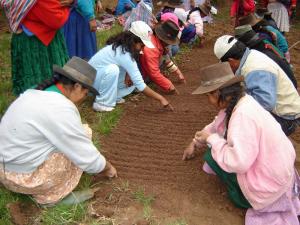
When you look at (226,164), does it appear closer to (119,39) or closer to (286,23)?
(119,39)

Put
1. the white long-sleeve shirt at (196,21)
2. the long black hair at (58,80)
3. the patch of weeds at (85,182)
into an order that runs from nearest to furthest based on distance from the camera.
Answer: the long black hair at (58,80), the patch of weeds at (85,182), the white long-sleeve shirt at (196,21)

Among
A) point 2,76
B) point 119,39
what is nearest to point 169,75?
point 119,39

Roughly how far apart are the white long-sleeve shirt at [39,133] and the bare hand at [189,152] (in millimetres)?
1001

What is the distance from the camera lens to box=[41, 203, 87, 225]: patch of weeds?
2.64 meters

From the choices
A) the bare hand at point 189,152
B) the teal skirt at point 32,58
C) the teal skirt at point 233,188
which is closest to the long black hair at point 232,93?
the teal skirt at point 233,188

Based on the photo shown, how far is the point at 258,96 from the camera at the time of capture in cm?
309

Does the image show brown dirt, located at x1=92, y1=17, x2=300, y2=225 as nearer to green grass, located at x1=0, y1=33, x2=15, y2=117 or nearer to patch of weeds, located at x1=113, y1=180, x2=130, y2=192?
patch of weeds, located at x1=113, y1=180, x2=130, y2=192

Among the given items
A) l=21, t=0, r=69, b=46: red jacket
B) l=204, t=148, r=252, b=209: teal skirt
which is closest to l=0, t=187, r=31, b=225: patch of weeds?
l=204, t=148, r=252, b=209: teal skirt

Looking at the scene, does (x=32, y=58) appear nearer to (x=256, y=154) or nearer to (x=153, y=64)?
(x=153, y=64)

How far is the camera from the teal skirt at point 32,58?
392 centimetres

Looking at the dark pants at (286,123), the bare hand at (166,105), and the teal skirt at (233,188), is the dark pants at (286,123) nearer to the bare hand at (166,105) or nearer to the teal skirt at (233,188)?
the teal skirt at (233,188)

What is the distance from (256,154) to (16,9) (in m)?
2.55

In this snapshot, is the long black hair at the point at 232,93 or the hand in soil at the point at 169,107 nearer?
the long black hair at the point at 232,93

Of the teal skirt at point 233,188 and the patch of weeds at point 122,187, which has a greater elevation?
the teal skirt at point 233,188
